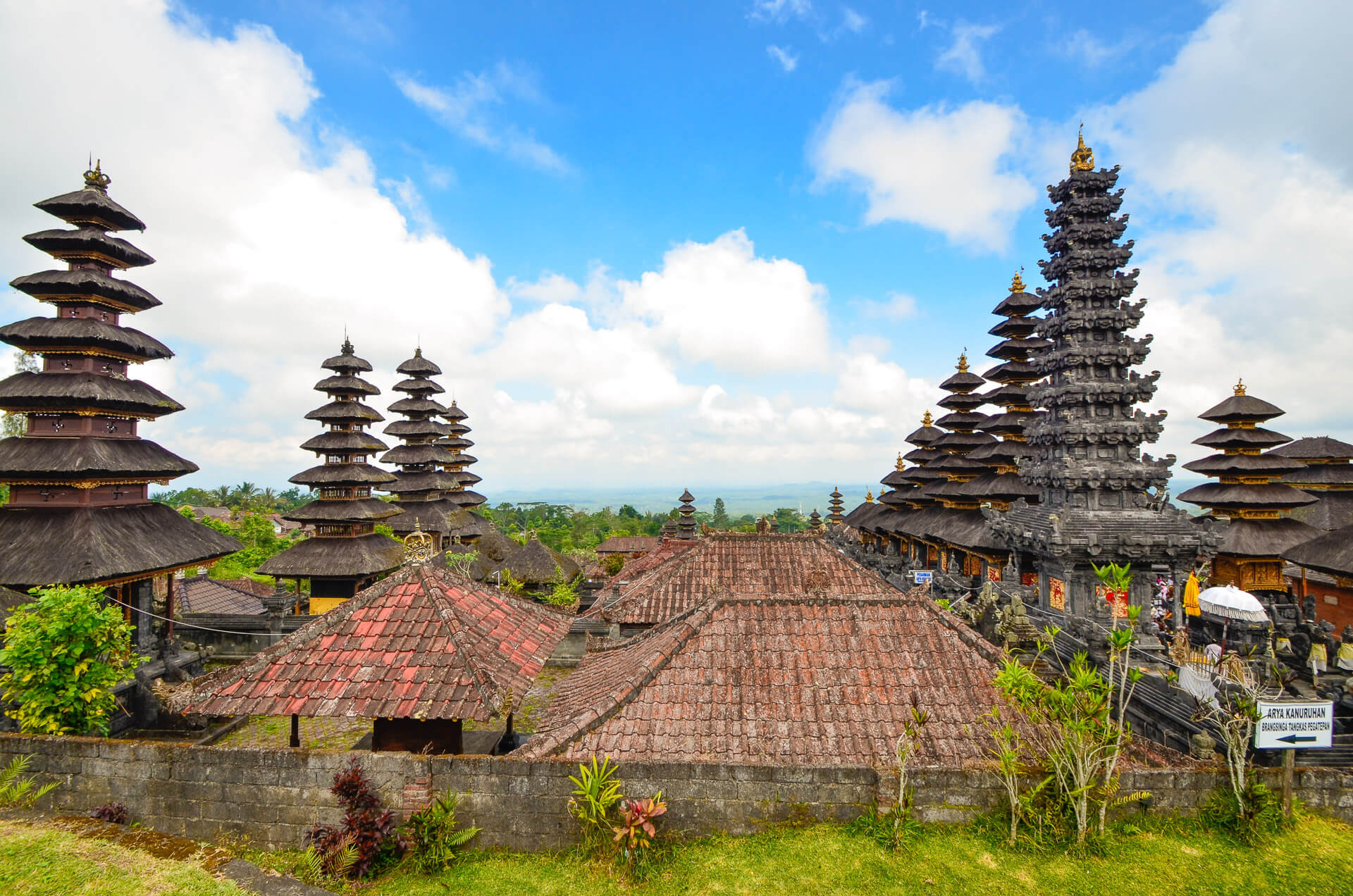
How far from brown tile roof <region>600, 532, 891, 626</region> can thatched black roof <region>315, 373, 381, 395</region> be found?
49.7 ft

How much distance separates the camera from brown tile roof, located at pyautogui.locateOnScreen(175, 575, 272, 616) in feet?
75.9

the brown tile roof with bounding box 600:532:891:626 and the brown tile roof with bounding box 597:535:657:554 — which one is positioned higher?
the brown tile roof with bounding box 600:532:891:626

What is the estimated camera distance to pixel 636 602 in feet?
47.2

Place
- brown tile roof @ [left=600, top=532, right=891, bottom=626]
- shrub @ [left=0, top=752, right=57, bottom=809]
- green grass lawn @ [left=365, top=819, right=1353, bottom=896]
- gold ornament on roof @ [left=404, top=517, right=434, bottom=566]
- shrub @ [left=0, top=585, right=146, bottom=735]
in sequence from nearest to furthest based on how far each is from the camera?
green grass lawn @ [left=365, top=819, right=1353, bottom=896], shrub @ [left=0, top=752, right=57, bottom=809], gold ornament on roof @ [left=404, top=517, right=434, bottom=566], shrub @ [left=0, top=585, right=146, bottom=735], brown tile roof @ [left=600, top=532, right=891, bottom=626]

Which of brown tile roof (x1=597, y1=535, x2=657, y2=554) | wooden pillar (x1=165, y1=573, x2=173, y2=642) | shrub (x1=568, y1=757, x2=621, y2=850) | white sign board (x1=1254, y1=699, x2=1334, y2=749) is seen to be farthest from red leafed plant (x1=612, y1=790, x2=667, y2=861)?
brown tile roof (x1=597, y1=535, x2=657, y2=554)

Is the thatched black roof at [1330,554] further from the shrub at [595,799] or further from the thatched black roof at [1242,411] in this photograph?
the shrub at [595,799]

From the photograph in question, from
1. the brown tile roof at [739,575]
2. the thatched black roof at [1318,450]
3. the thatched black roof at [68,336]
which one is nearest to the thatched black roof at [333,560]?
the thatched black roof at [68,336]

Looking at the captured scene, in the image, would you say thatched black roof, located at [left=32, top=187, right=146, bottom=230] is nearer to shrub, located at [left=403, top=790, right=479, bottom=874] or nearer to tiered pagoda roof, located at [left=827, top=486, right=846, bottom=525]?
shrub, located at [left=403, top=790, right=479, bottom=874]

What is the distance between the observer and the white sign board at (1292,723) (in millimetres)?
6891

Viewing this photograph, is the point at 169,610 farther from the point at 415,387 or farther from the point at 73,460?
the point at 415,387

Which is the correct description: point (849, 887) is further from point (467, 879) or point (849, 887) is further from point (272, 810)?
point (272, 810)

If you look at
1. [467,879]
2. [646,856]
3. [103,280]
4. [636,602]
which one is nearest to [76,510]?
[103,280]

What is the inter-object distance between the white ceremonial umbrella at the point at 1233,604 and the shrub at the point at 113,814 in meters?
18.8

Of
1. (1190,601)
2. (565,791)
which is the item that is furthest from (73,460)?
(1190,601)
